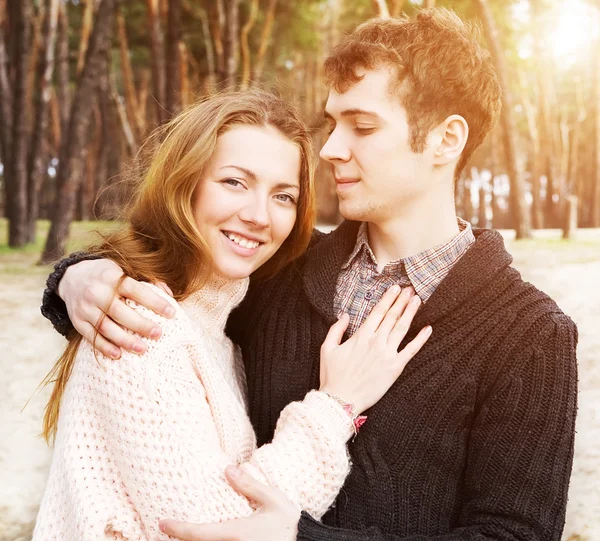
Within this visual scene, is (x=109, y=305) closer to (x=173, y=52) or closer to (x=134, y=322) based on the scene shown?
(x=134, y=322)

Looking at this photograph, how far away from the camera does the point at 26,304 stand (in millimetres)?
5066

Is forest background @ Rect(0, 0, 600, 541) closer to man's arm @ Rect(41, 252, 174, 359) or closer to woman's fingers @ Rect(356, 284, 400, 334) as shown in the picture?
man's arm @ Rect(41, 252, 174, 359)

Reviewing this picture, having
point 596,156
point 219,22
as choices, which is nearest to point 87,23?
point 219,22

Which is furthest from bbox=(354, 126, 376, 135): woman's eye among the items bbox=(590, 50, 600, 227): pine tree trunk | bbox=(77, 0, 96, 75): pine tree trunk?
bbox=(590, 50, 600, 227): pine tree trunk

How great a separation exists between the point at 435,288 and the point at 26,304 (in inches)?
159

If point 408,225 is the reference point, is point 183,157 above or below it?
above

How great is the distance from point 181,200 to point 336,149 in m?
0.48

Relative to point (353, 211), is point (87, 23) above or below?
above

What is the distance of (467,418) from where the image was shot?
68.6 inches

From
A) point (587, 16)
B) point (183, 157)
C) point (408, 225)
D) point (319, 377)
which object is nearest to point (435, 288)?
point (408, 225)

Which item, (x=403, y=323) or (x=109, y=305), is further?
(x=403, y=323)

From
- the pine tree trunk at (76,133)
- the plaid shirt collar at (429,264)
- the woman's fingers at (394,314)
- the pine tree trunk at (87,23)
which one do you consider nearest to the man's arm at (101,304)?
the woman's fingers at (394,314)

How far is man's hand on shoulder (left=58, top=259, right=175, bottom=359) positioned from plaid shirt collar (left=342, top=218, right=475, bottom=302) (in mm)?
669

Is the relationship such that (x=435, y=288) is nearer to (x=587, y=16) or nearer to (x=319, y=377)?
(x=319, y=377)
